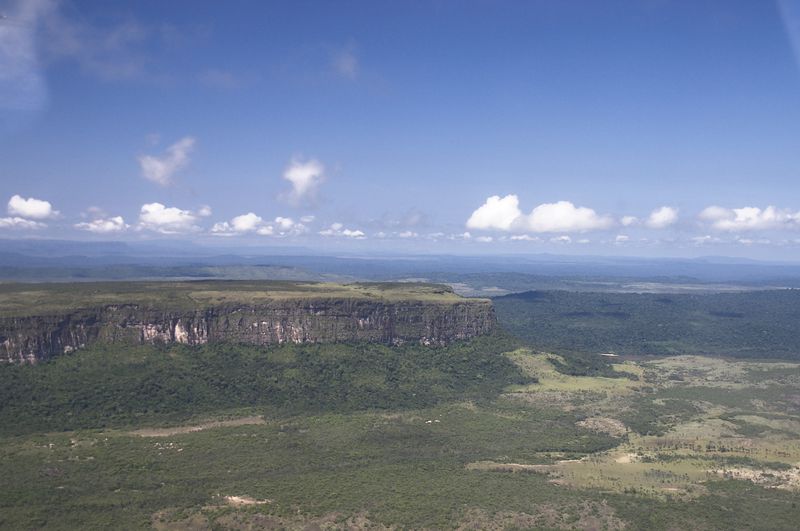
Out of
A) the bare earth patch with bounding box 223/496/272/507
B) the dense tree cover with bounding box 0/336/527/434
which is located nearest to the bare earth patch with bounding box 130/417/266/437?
the dense tree cover with bounding box 0/336/527/434

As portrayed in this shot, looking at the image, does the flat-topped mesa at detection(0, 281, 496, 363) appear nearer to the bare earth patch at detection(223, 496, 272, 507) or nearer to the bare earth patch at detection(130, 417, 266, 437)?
the bare earth patch at detection(130, 417, 266, 437)

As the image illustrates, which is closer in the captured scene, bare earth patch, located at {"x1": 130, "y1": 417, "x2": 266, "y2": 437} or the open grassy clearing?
the open grassy clearing

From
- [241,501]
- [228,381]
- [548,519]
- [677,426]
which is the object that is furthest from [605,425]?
[228,381]

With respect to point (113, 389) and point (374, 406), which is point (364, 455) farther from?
point (113, 389)

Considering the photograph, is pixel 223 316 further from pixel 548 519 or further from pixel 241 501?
pixel 548 519

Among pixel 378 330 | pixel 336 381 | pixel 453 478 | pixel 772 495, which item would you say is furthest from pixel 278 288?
pixel 772 495

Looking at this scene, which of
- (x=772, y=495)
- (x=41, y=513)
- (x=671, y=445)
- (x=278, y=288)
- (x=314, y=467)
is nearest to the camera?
(x=41, y=513)
